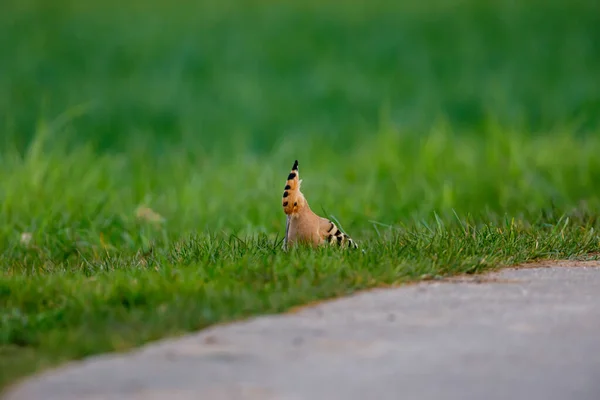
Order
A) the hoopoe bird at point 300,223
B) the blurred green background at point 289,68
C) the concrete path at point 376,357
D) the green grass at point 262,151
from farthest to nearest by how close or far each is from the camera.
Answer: the blurred green background at point 289,68, the hoopoe bird at point 300,223, the green grass at point 262,151, the concrete path at point 376,357

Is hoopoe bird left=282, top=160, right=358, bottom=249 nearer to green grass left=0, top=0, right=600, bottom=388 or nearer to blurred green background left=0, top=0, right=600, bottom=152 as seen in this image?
green grass left=0, top=0, right=600, bottom=388

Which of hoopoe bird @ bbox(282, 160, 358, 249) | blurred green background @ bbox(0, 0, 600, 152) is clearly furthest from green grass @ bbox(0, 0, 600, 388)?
hoopoe bird @ bbox(282, 160, 358, 249)

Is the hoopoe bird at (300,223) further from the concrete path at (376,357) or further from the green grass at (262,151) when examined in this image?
the concrete path at (376,357)

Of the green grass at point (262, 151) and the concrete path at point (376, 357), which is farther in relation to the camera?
the green grass at point (262, 151)

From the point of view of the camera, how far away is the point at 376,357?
3.79 metres

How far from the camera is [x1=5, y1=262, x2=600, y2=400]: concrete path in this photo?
3.43 meters

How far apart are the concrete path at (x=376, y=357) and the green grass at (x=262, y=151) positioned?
0.95ft

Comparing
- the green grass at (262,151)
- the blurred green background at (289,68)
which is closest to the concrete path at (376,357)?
the green grass at (262,151)

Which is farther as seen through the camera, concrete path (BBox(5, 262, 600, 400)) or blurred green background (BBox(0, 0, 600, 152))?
blurred green background (BBox(0, 0, 600, 152))

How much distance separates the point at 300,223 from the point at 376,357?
228 centimetres

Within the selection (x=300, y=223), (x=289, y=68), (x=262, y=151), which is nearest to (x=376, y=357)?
(x=300, y=223)

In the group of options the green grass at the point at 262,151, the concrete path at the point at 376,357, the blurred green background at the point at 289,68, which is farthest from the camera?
the blurred green background at the point at 289,68

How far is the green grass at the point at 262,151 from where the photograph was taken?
5.26 meters

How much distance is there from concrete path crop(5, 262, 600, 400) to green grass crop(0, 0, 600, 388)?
29 centimetres
